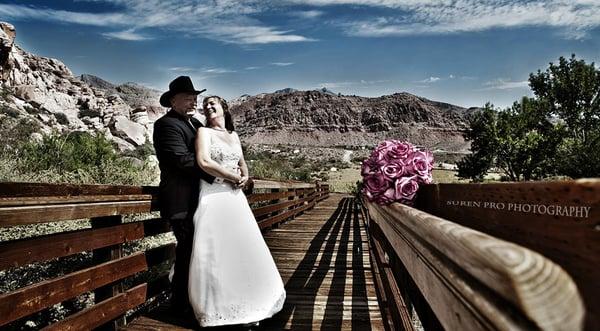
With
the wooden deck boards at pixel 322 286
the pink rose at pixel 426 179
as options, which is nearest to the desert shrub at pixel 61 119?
the wooden deck boards at pixel 322 286

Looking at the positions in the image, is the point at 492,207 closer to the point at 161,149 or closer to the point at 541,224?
the point at 541,224

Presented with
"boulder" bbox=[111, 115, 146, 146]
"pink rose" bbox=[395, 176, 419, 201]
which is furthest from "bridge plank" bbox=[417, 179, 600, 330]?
"boulder" bbox=[111, 115, 146, 146]

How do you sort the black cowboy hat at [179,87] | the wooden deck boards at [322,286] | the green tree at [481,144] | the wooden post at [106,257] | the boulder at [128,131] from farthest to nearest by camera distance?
the green tree at [481,144]
the boulder at [128,131]
the black cowboy hat at [179,87]
the wooden deck boards at [322,286]
the wooden post at [106,257]

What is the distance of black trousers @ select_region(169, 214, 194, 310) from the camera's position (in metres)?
3.62

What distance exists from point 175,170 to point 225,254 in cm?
82

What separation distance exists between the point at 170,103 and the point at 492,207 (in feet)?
10.5

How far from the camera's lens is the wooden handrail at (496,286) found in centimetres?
46

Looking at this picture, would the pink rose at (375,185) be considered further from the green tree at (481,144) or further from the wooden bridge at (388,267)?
the green tree at (481,144)

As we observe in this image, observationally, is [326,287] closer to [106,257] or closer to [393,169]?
[393,169]

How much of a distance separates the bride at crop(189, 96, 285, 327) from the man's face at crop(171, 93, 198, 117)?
0.16 m

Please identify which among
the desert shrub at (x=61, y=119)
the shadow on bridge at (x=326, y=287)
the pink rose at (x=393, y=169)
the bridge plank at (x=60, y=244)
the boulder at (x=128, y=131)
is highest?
the desert shrub at (x=61, y=119)

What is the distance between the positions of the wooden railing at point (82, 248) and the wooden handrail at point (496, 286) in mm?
2294

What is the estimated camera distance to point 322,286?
4.77 metres

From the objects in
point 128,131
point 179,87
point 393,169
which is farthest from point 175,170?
point 128,131
